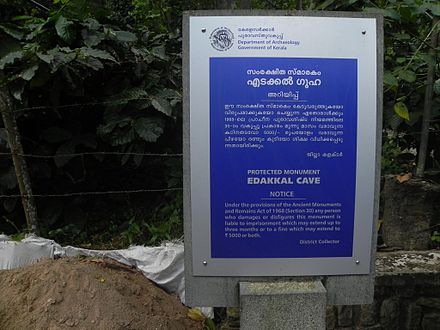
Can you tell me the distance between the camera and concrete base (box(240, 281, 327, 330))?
2000 millimetres

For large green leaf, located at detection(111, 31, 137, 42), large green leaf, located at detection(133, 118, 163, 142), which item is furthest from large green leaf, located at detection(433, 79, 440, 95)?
large green leaf, located at detection(111, 31, 137, 42)

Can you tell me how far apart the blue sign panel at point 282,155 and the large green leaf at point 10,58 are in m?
1.66

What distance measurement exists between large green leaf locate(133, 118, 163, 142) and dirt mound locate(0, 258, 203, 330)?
36.8 inches

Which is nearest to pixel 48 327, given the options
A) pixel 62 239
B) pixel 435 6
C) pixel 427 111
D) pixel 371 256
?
pixel 62 239

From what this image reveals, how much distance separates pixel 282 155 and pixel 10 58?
201 centimetres

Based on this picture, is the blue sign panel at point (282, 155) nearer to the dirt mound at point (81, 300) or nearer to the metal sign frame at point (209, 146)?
the metal sign frame at point (209, 146)

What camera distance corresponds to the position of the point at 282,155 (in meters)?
1.98

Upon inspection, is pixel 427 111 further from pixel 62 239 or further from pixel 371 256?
pixel 62 239

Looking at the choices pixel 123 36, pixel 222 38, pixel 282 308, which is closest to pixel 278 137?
pixel 222 38

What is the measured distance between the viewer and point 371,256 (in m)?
2.10

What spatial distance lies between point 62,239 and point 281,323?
2337 mm

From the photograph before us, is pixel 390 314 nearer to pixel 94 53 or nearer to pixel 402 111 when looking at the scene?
pixel 402 111

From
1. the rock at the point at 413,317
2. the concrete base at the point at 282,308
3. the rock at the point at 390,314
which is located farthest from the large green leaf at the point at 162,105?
the rock at the point at 413,317

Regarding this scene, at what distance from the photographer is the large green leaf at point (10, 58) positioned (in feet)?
9.64
